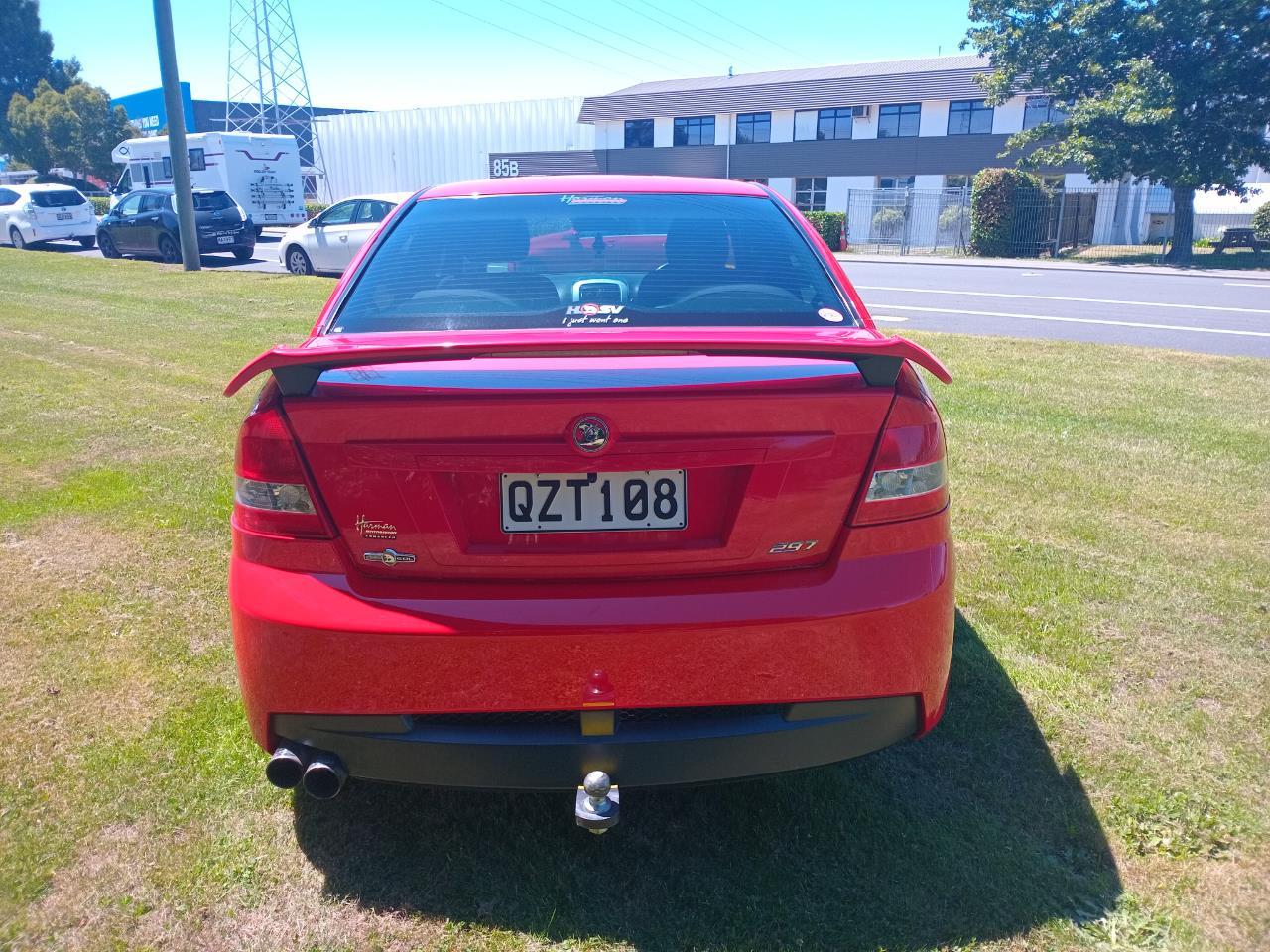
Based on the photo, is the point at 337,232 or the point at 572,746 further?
the point at 337,232

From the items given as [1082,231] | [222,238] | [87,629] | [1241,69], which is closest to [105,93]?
[222,238]

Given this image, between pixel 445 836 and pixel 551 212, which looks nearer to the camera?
pixel 445 836

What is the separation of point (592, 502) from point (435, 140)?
189 ft

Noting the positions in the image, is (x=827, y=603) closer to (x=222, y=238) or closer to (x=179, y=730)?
(x=179, y=730)

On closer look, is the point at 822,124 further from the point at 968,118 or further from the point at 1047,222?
the point at 1047,222

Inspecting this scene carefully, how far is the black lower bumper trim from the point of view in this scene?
2162mm

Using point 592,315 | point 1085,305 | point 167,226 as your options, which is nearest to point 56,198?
point 167,226

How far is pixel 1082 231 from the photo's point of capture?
35.1 m

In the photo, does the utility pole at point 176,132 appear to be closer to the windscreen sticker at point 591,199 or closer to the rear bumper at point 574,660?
the windscreen sticker at point 591,199

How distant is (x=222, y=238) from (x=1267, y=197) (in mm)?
41480

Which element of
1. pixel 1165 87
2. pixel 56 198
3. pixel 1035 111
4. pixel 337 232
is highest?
pixel 1035 111

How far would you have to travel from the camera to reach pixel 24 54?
255ft

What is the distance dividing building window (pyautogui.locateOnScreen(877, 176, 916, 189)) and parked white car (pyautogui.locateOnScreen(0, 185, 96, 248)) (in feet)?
104

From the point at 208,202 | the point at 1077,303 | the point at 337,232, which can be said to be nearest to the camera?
the point at 1077,303
